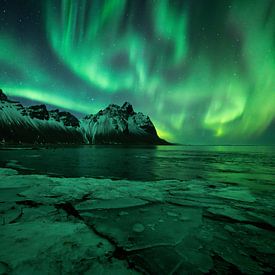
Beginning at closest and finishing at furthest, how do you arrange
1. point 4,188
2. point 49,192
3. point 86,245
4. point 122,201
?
point 86,245 → point 122,201 → point 49,192 → point 4,188

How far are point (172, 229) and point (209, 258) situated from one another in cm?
142

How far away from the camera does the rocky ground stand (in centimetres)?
358

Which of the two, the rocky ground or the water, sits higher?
the rocky ground

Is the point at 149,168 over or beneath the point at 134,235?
beneath

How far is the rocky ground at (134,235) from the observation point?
11.7 ft

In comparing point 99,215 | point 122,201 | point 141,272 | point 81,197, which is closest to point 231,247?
point 141,272

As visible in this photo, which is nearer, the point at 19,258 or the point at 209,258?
the point at 19,258

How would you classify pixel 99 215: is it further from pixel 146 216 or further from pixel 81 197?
pixel 81 197

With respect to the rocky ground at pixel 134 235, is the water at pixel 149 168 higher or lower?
lower

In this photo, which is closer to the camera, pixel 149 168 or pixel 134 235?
pixel 134 235

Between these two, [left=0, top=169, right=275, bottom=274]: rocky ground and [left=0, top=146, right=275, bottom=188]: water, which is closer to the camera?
[left=0, top=169, right=275, bottom=274]: rocky ground

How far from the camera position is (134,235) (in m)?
4.81

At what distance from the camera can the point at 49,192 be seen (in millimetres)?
8883

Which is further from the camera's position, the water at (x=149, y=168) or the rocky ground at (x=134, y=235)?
the water at (x=149, y=168)
